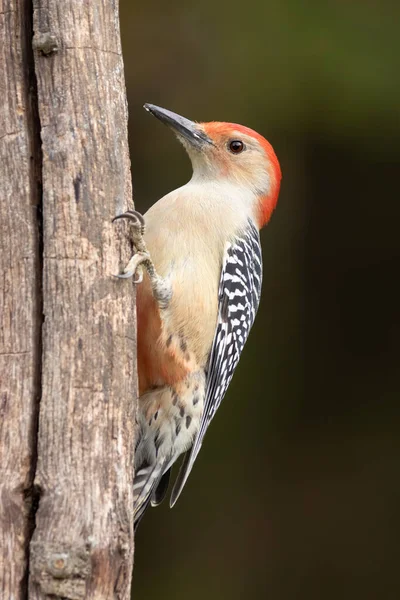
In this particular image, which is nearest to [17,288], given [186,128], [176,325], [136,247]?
[136,247]

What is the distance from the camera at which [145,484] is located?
4117mm

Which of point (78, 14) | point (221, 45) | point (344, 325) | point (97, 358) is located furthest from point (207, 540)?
point (78, 14)

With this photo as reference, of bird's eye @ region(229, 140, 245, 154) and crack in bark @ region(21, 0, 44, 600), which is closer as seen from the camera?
crack in bark @ region(21, 0, 44, 600)

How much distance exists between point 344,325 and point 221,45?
95.1 inches

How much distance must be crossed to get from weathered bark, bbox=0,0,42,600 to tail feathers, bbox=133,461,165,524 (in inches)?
46.8

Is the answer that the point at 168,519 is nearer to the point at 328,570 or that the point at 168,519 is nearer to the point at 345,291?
the point at 328,570

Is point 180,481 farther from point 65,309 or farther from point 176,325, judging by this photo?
point 65,309

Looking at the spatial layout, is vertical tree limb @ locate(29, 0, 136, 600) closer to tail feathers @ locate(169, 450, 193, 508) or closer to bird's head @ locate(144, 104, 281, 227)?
tail feathers @ locate(169, 450, 193, 508)

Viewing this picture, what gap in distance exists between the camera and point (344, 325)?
761 centimetres

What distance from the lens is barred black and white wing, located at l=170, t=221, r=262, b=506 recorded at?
4229mm

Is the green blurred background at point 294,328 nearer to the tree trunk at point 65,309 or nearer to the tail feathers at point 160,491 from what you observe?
the tail feathers at point 160,491

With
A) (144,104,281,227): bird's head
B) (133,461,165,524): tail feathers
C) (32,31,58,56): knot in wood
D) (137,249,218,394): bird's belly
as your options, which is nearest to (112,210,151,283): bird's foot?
(137,249,218,394): bird's belly

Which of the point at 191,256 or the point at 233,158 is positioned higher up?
the point at 233,158

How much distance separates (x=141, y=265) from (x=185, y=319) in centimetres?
53
